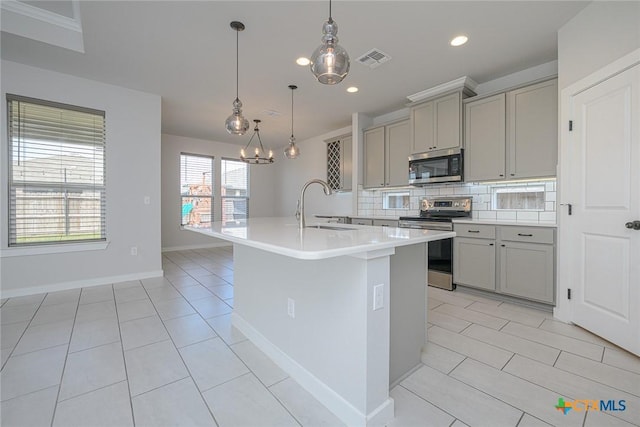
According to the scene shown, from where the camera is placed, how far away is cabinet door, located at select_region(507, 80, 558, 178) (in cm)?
284

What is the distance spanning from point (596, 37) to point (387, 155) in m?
2.63

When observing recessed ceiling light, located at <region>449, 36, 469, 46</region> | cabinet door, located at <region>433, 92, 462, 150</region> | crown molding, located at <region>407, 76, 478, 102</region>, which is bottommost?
cabinet door, located at <region>433, 92, 462, 150</region>

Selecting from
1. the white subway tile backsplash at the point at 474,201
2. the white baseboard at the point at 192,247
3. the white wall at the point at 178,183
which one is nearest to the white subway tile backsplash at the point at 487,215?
the white subway tile backsplash at the point at 474,201

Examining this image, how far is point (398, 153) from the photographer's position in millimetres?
4379

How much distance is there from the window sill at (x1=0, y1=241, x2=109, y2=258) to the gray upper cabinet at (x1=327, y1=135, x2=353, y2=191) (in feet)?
13.0

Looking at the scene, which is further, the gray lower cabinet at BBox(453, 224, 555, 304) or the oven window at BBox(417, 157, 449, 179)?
the oven window at BBox(417, 157, 449, 179)

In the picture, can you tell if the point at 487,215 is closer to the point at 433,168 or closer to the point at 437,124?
the point at 433,168

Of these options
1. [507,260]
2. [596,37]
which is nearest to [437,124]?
[596,37]

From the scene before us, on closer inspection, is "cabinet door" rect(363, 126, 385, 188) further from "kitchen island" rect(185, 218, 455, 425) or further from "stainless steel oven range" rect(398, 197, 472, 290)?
"kitchen island" rect(185, 218, 455, 425)

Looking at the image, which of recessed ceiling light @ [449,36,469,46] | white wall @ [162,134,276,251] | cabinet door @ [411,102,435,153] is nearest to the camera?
recessed ceiling light @ [449,36,469,46]

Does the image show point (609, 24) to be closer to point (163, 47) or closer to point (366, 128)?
point (366, 128)

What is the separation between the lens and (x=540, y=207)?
125 inches

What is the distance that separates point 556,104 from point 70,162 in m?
5.74

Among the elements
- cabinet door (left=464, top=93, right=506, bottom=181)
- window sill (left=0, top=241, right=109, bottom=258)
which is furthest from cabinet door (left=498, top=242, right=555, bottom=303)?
window sill (left=0, top=241, right=109, bottom=258)
